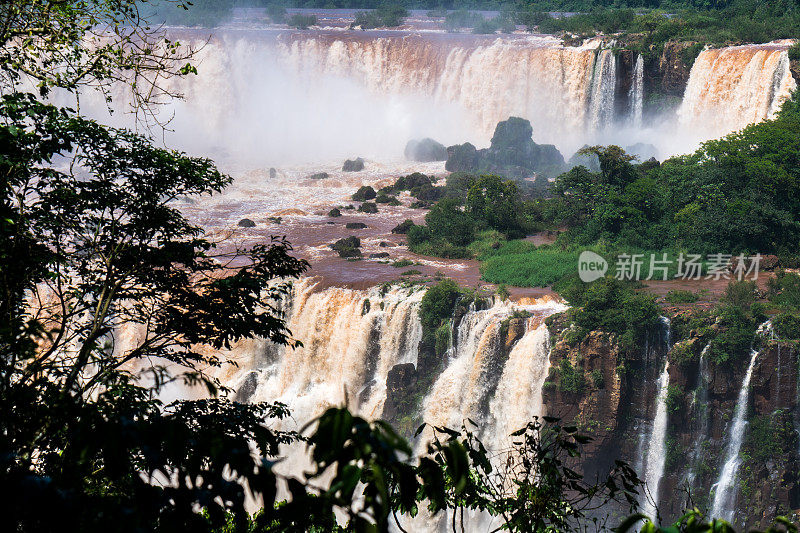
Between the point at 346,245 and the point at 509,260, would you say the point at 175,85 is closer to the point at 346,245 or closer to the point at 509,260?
the point at 346,245

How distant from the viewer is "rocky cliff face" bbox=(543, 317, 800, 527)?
47.1 ft

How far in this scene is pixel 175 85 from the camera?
4359 centimetres

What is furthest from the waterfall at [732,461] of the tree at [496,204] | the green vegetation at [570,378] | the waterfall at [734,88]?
the waterfall at [734,88]

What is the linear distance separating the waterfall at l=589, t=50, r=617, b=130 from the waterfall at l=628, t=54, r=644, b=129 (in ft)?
2.59

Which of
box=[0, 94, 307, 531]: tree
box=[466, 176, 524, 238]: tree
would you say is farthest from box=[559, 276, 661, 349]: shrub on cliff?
box=[0, 94, 307, 531]: tree

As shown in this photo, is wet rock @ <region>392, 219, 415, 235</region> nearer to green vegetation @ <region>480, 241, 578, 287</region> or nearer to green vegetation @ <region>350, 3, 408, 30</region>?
green vegetation @ <region>480, 241, 578, 287</region>

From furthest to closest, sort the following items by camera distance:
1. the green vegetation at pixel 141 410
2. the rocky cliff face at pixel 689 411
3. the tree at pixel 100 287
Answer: the rocky cliff face at pixel 689 411
the tree at pixel 100 287
the green vegetation at pixel 141 410

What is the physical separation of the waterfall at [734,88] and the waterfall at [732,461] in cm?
1346

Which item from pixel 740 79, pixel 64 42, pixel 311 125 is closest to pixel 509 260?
pixel 740 79

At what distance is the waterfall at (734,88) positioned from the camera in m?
25.8

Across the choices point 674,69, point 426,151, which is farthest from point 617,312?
point 426,151

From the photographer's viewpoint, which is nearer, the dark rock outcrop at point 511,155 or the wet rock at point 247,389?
the wet rock at point 247,389

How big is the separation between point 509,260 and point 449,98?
19.9 metres

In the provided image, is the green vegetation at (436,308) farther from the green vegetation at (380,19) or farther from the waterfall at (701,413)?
the green vegetation at (380,19)
